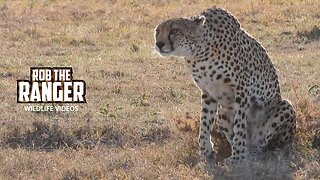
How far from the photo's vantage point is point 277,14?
54.9 ft

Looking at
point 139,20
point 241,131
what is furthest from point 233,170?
point 139,20

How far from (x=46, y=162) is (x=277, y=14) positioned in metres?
10.4

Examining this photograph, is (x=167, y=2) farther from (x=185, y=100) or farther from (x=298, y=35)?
(x=185, y=100)

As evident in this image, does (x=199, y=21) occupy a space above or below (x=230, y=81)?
above

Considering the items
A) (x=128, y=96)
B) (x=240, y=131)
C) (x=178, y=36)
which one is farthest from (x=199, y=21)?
(x=128, y=96)

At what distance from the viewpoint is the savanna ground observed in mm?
6828

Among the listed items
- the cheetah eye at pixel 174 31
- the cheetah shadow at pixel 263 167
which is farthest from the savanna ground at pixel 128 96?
the cheetah eye at pixel 174 31

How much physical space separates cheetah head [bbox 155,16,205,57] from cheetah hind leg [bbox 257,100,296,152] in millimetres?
1020

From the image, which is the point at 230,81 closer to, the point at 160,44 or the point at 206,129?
the point at 206,129

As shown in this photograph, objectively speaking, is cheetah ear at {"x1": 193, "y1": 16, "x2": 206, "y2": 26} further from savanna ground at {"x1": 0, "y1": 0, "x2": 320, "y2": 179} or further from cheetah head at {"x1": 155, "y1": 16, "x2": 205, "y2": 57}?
savanna ground at {"x1": 0, "y1": 0, "x2": 320, "y2": 179}

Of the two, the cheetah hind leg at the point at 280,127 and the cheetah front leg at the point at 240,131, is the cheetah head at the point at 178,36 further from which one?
the cheetah hind leg at the point at 280,127

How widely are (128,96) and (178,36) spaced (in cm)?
359

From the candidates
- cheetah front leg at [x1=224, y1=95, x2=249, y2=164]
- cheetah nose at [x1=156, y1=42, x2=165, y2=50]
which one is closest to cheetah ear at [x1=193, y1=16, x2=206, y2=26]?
cheetah nose at [x1=156, y1=42, x2=165, y2=50]

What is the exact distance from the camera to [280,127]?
7086mm
